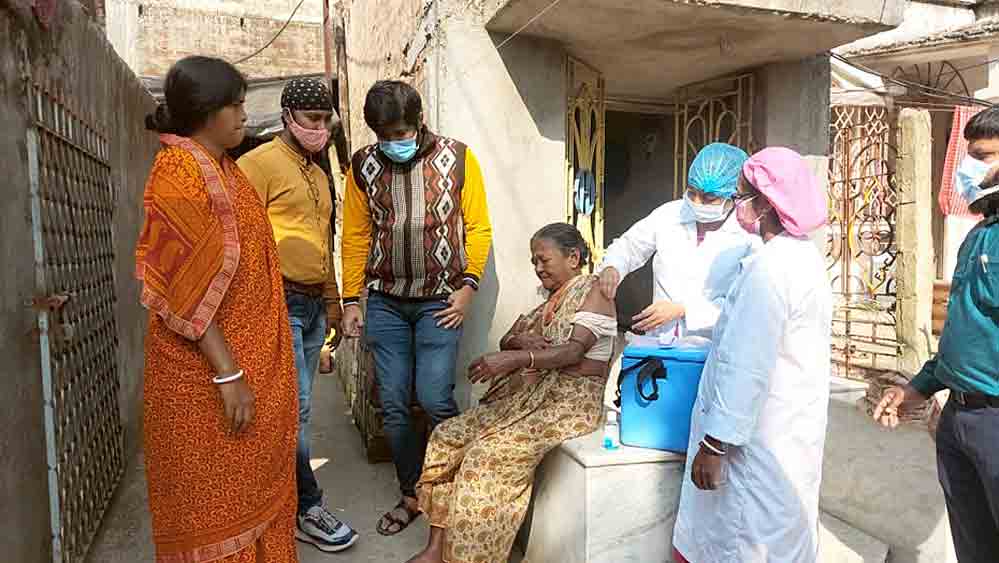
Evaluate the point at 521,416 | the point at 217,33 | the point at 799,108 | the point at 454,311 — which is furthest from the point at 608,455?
the point at 217,33

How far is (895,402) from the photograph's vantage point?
2.28m

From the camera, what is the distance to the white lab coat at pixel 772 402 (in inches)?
79.0

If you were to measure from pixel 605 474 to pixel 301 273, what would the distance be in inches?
57.1

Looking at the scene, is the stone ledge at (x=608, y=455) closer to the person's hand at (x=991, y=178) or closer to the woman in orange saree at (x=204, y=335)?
the woman in orange saree at (x=204, y=335)

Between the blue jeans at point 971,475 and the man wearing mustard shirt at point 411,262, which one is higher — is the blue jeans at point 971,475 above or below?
below

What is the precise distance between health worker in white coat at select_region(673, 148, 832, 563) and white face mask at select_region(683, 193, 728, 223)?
0.86 metres

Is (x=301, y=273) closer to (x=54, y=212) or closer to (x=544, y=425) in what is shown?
(x=54, y=212)

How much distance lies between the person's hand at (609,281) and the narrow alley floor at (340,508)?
1.38 meters

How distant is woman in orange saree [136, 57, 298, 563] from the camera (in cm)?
179

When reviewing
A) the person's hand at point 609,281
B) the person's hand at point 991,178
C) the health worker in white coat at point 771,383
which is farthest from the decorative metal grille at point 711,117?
the health worker in white coat at point 771,383

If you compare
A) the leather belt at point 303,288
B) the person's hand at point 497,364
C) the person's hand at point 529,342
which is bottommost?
the person's hand at point 497,364

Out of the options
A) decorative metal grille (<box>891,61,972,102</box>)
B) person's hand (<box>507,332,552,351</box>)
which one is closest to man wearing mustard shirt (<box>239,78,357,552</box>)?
person's hand (<box>507,332,552,351</box>)

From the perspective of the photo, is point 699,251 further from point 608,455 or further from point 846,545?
point 846,545

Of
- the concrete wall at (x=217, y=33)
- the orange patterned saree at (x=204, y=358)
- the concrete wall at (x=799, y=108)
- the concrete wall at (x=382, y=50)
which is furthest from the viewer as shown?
the concrete wall at (x=217, y=33)
